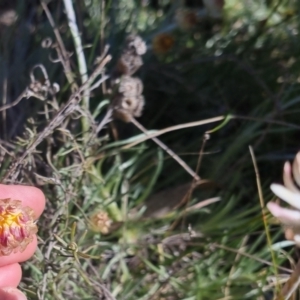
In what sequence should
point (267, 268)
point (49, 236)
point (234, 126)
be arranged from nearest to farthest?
point (49, 236)
point (267, 268)
point (234, 126)

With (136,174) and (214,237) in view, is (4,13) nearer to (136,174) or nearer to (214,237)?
(136,174)

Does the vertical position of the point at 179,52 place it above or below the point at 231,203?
above

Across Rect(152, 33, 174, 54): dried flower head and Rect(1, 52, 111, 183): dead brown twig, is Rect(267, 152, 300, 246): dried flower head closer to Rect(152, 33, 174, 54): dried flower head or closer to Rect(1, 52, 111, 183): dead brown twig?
Rect(1, 52, 111, 183): dead brown twig

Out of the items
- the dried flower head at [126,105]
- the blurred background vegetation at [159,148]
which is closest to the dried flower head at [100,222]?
the blurred background vegetation at [159,148]

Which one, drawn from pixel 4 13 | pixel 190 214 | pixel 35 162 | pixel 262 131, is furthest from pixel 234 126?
pixel 4 13

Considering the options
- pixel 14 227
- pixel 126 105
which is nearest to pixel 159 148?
pixel 126 105

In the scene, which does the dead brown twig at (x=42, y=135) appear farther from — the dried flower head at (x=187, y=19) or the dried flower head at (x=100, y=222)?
the dried flower head at (x=187, y=19)

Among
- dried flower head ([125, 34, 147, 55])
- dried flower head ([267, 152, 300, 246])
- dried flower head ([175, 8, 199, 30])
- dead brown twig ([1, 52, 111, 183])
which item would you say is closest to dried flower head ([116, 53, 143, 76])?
dried flower head ([125, 34, 147, 55])
